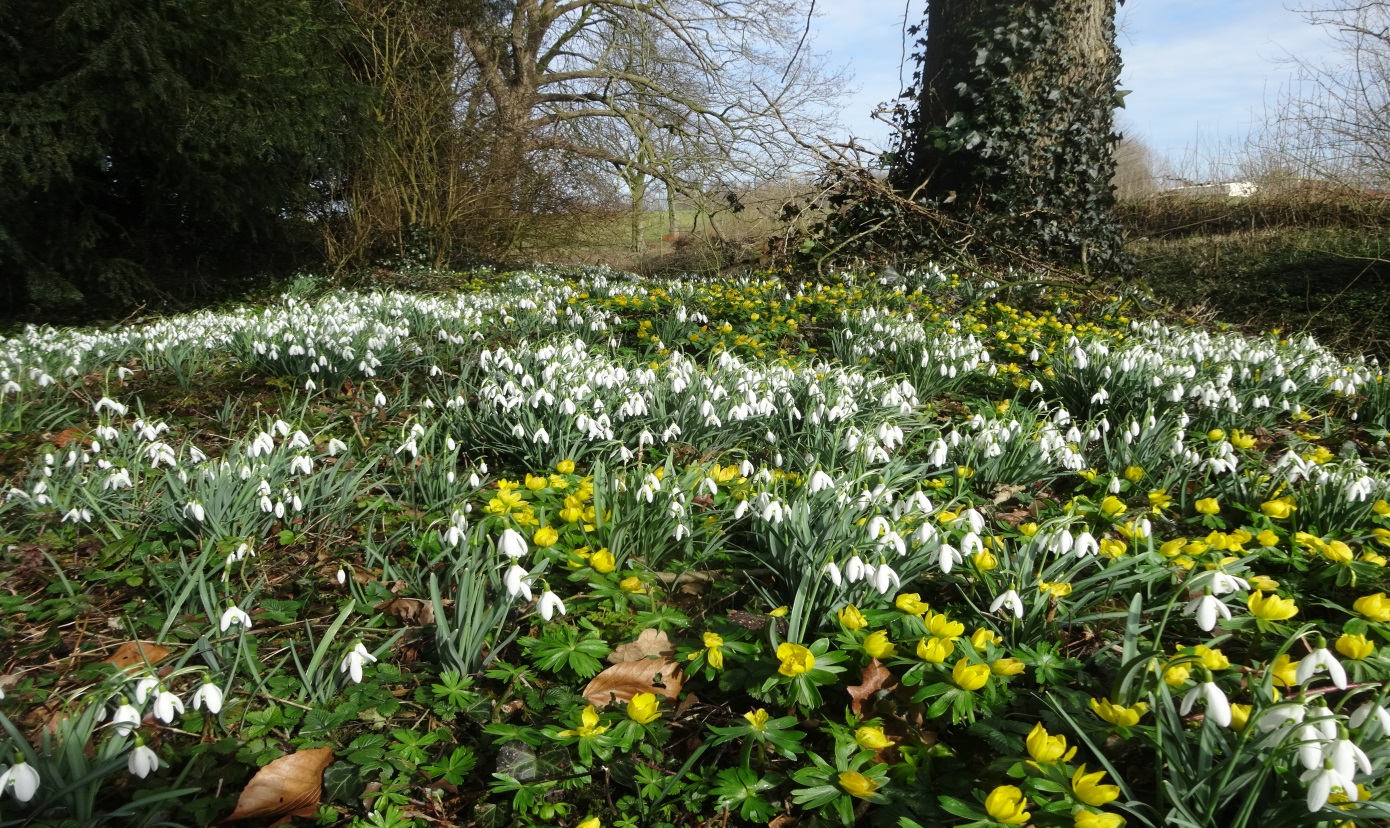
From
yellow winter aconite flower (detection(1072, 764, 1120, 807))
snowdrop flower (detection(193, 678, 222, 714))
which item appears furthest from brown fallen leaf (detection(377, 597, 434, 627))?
yellow winter aconite flower (detection(1072, 764, 1120, 807))

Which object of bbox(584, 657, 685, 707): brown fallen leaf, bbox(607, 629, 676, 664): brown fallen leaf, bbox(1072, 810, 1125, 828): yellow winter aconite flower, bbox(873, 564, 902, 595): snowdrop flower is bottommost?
bbox(584, 657, 685, 707): brown fallen leaf

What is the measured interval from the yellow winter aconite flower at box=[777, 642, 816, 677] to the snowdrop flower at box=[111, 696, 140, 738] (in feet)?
3.84

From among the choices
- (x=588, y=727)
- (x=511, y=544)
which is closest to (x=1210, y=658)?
(x=588, y=727)

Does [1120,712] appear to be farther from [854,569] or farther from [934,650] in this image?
[854,569]

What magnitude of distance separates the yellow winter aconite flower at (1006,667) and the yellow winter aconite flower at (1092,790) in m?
0.29

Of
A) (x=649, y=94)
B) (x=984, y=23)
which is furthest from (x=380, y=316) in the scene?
A: (x=649, y=94)

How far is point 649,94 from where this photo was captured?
1513 cm

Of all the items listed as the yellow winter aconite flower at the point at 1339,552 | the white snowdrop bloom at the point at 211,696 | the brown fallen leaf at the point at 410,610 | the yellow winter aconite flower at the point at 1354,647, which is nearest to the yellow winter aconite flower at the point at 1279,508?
the yellow winter aconite flower at the point at 1339,552

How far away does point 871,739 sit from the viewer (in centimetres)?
142

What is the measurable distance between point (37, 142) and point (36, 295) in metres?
1.65

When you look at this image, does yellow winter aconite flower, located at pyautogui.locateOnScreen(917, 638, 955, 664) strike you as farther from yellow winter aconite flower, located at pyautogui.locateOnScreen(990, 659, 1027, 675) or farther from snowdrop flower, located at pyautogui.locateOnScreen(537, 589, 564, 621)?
snowdrop flower, located at pyautogui.locateOnScreen(537, 589, 564, 621)

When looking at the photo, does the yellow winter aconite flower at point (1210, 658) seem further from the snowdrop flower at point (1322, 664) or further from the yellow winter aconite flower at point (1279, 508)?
the yellow winter aconite flower at point (1279, 508)

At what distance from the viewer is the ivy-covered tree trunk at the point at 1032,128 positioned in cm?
729

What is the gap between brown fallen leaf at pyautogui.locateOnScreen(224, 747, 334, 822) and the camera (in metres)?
1.42
